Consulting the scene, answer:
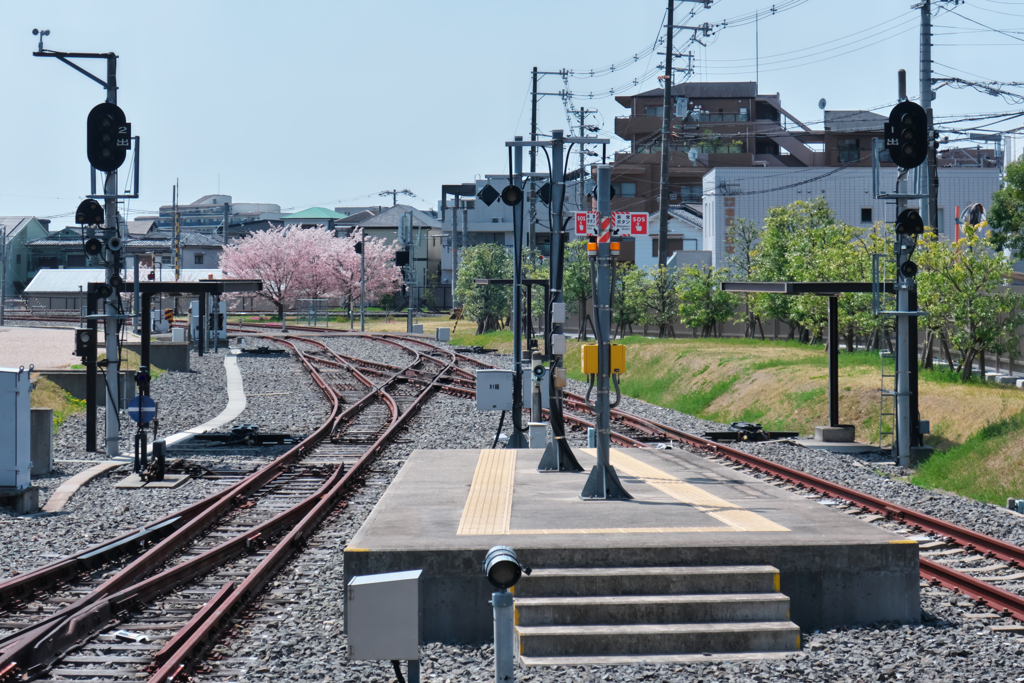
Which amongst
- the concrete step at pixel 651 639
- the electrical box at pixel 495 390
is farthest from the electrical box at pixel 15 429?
the concrete step at pixel 651 639

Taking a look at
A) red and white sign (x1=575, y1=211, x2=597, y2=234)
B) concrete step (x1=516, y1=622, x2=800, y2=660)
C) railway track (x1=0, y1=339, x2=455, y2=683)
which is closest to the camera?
railway track (x1=0, y1=339, x2=455, y2=683)

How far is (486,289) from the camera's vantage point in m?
50.4

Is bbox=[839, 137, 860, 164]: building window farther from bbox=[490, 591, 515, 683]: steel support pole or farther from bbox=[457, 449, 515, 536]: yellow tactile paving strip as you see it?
bbox=[490, 591, 515, 683]: steel support pole

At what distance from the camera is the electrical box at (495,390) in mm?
15523

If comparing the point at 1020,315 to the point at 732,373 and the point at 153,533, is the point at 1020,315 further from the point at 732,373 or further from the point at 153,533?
the point at 153,533

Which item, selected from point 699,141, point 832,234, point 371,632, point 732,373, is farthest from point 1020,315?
point 699,141

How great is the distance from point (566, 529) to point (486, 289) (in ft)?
139

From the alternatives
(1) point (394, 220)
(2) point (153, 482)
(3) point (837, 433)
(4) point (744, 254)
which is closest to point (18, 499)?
(2) point (153, 482)

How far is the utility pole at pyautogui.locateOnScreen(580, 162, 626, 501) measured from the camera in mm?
9820

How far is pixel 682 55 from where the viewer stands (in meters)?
38.0

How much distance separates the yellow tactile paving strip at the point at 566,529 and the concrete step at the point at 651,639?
127 centimetres

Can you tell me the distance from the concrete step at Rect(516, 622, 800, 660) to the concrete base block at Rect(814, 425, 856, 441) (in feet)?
35.4

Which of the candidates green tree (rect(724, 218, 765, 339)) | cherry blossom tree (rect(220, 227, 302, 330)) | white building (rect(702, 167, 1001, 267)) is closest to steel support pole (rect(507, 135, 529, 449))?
green tree (rect(724, 218, 765, 339))

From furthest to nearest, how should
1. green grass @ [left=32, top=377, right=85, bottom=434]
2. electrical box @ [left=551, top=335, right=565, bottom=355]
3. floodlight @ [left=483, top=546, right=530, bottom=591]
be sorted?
green grass @ [left=32, top=377, right=85, bottom=434] < electrical box @ [left=551, top=335, right=565, bottom=355] < floodlight @ [left=483, top=546, right=530, bottom=591]
